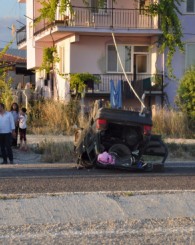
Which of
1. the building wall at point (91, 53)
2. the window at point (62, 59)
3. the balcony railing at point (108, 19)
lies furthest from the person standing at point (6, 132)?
the window at point (62, 59)

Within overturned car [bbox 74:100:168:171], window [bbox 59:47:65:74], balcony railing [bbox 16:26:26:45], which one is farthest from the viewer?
balcony railing [bbox 16:26:26:45]

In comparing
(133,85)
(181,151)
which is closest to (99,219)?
(181,151)

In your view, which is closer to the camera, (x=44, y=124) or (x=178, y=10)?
(x=44, y=124)

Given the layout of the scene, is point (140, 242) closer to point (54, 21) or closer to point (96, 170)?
point (96, 170)

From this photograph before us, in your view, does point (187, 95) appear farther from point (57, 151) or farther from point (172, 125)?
point (57, 151)

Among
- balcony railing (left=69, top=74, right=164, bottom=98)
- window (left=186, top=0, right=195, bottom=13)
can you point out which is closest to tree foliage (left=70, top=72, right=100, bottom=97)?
balcony railing (left=69, top=74, right=164, bottom=98)

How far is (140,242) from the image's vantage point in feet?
23.8

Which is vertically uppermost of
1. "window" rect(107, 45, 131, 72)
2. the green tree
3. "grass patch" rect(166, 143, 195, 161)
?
"window" rect(107, 45, 131, 72)

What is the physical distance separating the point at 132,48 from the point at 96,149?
16656mm

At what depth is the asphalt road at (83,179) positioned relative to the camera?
1126 centimetres

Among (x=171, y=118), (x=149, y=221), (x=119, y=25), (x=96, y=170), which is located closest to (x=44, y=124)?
(x=171, y=118)

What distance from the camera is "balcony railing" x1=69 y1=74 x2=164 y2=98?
28375mm

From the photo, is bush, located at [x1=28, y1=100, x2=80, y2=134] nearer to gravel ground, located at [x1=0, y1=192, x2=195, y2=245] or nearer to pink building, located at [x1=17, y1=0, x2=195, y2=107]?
pink building, located at [x1=17, y1=0, x2=195, y2=107]

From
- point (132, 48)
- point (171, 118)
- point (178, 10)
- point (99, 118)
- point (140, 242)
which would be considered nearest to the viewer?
point (140, 242)
